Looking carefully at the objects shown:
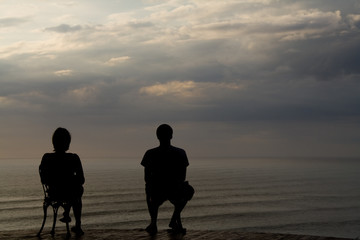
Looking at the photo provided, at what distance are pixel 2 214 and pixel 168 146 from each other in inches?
971

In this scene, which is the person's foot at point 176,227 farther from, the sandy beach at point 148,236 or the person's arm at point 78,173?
the person's arm at point 78,173

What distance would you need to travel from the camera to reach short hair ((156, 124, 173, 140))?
811 centimetres

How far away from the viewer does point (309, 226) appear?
26.5m

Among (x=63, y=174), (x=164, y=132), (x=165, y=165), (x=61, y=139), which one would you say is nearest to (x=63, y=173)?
(x=63, y=174)

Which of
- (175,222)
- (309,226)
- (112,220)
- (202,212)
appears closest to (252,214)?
(202,212)

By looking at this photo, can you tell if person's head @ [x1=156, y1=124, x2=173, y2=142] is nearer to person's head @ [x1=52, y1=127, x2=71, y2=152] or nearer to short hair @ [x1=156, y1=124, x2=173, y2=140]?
short hair @ [x1=156, y1=124, x2=173, y2=140]

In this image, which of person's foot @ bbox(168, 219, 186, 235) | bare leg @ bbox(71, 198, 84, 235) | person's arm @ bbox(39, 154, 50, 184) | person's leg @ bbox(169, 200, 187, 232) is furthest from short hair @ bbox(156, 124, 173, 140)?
person's arm @ bbox(39, 154, 50, 184)

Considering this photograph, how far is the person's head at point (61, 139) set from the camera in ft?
26.0

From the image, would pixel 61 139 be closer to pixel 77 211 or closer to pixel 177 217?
pixel 77 211

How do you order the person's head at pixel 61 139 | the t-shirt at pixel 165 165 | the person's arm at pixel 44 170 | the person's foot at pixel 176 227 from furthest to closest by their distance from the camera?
the person's foot at pixel 176 227
the t-shirt at pixel 165 165
the person's arm at pixel 44 170
the person's head at pixel 61 139

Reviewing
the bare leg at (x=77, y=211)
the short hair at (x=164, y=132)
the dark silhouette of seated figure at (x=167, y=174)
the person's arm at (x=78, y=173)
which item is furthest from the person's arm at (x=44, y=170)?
the short hair at (x=164, y=132)

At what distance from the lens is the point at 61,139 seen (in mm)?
7973

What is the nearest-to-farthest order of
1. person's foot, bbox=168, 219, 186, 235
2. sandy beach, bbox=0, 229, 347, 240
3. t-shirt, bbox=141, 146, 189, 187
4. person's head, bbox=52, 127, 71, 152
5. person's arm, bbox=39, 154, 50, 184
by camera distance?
person's head, bbox=52, 127, 71, 152 → sandy beach, bbox=0, 229, 347, 240 → person's arm, bbox=39, 154, 50, 184 → t-shirt, bbox=141, 146, 189, 187 → person's foot, bbox=168, 219, 186, 235

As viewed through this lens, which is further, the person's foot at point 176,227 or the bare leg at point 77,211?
the person's foot at point 176,227
